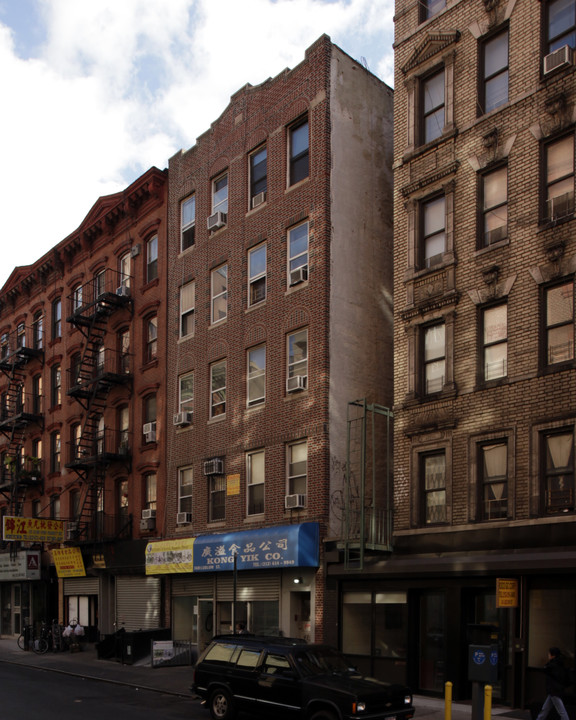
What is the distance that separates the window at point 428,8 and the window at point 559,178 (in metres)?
5.99

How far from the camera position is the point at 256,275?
1069 inches

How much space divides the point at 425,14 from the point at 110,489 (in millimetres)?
21054

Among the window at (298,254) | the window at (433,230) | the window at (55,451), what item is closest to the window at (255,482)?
the window at (298,254)

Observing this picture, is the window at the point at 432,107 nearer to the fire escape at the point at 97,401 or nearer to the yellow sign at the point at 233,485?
the yellow sign at the point at 233,485

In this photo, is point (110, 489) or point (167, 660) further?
point (110, 489)

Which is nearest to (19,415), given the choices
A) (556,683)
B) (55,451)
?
(55,451)

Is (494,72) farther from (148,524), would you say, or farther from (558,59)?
(148,524)

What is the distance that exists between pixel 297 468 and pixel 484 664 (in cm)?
1103

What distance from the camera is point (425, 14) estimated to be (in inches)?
889

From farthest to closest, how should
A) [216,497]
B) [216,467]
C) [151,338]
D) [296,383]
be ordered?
1. [151,338]
2. [216,497]
3. [216,467]
4. [296,383]

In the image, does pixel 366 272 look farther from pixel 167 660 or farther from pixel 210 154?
pixel 167 660

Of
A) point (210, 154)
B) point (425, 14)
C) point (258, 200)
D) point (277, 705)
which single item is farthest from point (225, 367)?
point (277, 705)

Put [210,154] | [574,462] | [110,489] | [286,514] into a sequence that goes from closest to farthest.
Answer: [574,462] < [286,514] < [210,154] < [110,489]

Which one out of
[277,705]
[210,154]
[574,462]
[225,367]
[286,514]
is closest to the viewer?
[277,705]
